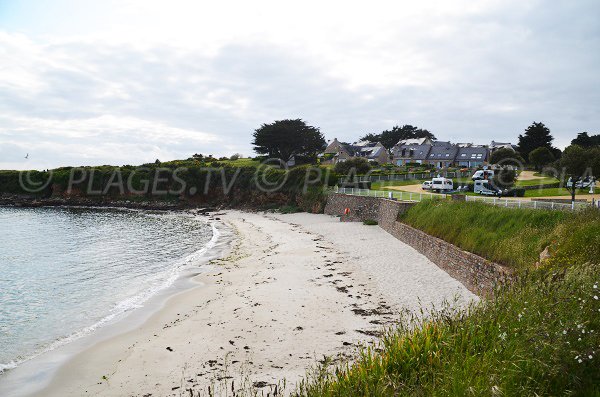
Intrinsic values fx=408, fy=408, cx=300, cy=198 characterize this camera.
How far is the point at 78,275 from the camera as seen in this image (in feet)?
78.8

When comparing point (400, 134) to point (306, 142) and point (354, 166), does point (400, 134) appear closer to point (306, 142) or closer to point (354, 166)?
point (306, 142)

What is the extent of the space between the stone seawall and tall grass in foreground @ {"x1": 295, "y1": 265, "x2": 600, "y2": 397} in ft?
5.45

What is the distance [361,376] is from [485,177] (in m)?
43.4

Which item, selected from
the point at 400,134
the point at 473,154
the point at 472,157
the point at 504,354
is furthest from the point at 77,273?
the point at 400,134

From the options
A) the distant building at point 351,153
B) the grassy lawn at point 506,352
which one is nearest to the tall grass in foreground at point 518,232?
the grassy lawn at point 506,352

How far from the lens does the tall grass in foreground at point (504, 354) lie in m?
5.97

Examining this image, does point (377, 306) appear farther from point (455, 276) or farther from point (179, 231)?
point (179, 231)

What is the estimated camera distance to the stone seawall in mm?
15450

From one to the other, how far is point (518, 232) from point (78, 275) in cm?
2323

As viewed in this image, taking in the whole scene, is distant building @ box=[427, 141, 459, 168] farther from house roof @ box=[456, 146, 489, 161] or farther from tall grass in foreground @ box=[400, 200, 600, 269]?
tall grass in foreground @ box=[400, 200, 600, 269]

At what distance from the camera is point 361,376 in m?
7.05

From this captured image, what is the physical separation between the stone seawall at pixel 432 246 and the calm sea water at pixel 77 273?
14.4 meters

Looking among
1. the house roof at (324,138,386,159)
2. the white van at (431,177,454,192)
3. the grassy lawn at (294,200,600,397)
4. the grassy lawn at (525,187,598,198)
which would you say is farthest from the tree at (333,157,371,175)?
the grassy lawn at (294,200,600,397)

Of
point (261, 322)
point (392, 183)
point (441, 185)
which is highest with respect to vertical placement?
point (392, 183)
